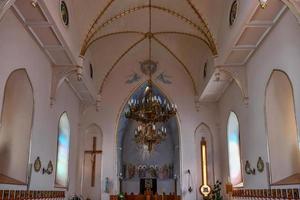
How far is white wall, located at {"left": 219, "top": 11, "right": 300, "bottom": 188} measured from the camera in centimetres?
804

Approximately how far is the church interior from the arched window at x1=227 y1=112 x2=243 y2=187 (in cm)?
5

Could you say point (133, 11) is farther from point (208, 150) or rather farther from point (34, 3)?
point (208, 150)

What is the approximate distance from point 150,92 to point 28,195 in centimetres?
505

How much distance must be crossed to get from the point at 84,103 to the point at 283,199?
34.9ft

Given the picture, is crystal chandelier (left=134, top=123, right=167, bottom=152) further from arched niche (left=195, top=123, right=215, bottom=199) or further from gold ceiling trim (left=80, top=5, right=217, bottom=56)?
arched niche (left=195, top=123, right=215, bottom=199)

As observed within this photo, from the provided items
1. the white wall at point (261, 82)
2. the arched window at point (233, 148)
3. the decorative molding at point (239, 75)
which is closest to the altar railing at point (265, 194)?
the white wall at point (261, 82)

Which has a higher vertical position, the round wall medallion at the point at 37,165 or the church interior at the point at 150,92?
the church interior at the point at 150,92

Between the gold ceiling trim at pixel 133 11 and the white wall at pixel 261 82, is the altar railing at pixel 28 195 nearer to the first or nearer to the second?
the gold ceiling trim at pixel 133 11

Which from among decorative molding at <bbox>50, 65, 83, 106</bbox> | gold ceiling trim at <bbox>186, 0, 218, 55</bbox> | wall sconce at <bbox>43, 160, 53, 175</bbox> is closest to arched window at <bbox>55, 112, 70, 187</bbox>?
wall sconce at <bbox>43, 160, 53, 175</bbox>

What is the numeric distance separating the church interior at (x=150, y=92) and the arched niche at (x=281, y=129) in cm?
3

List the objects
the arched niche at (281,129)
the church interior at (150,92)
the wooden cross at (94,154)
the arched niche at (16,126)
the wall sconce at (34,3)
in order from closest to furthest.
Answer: the wall sconce at (34,3) → the church interior at (150,92) → the arched niche at (281,129) → the arched niche at (16,126) → the wooden cross at (94,154)

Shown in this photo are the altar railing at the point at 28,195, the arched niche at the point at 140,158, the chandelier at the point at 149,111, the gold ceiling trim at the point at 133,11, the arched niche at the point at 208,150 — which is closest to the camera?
the altar railing at the point at 28,195

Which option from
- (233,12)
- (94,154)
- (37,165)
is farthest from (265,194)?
(94,154)

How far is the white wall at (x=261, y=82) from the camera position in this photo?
804 centimetres
